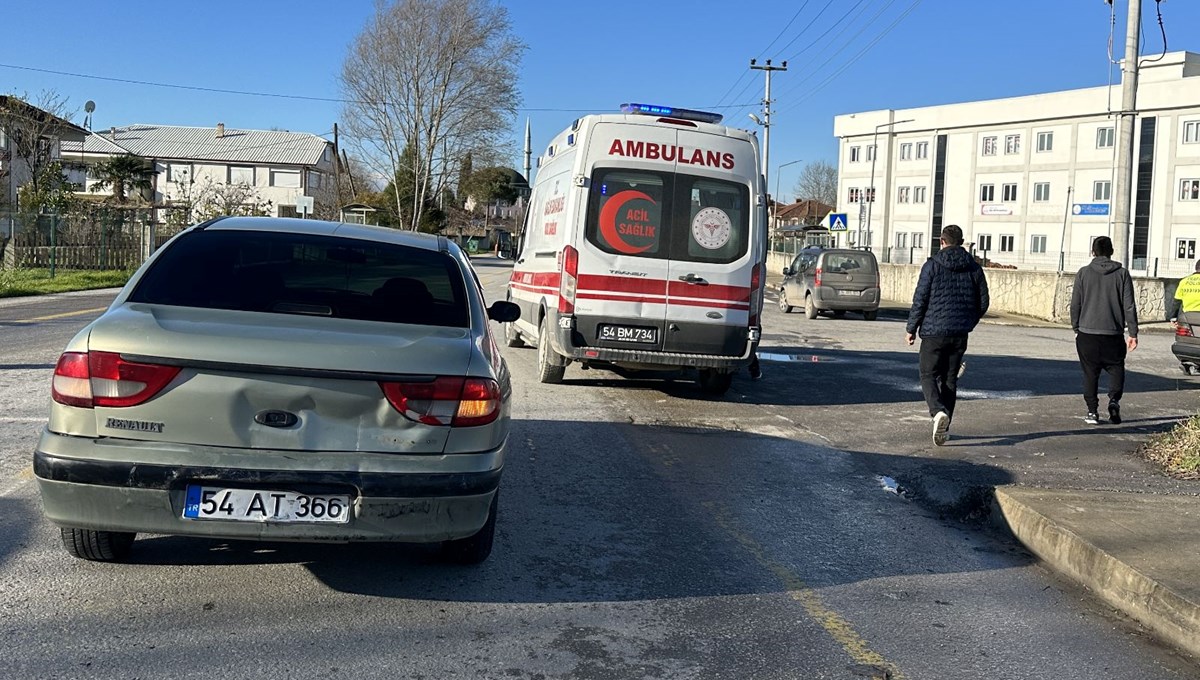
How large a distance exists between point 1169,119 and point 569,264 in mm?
63939

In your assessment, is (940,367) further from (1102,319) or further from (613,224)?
(613,224)

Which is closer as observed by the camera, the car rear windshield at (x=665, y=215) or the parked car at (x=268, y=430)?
the parked car at (x=268, y=430)

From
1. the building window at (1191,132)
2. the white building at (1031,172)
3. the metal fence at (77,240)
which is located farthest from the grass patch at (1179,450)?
the building window at (1191,132)

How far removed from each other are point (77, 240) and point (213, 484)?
30.4 m

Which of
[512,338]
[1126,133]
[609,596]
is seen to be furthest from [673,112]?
[1126,133]

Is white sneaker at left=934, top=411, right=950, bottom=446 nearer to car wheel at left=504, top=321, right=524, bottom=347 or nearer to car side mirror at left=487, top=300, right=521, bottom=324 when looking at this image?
car side mirror at left=487, top=300, right=521, bottom=324

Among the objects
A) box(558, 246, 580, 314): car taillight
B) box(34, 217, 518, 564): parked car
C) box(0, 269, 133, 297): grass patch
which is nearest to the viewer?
box(34, 217, 518, 564): parked car

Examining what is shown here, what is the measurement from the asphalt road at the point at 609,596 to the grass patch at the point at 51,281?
17.4 meters

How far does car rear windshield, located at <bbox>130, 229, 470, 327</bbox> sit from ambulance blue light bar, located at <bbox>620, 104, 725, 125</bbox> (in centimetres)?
573

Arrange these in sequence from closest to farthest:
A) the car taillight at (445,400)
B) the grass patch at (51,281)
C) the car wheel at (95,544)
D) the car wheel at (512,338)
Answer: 1. the car taillight at (445,400)
2. the car wheel at (95,544)
3. the car wheel at (512,338)
4. the grass patch at (51,281)

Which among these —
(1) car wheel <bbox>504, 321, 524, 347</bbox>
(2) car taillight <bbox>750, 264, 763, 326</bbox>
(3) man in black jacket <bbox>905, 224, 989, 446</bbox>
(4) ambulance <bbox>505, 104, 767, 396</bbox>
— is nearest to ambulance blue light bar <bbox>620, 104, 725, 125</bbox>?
(4) ambulance <bbox>505, 104, 767, 396</bbox>

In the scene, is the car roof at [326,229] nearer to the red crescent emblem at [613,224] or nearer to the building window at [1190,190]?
the red crescent emblem at [613,224]

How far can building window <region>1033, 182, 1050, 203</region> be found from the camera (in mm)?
Answer: 70125

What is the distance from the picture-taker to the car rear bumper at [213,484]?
411 centimetres
